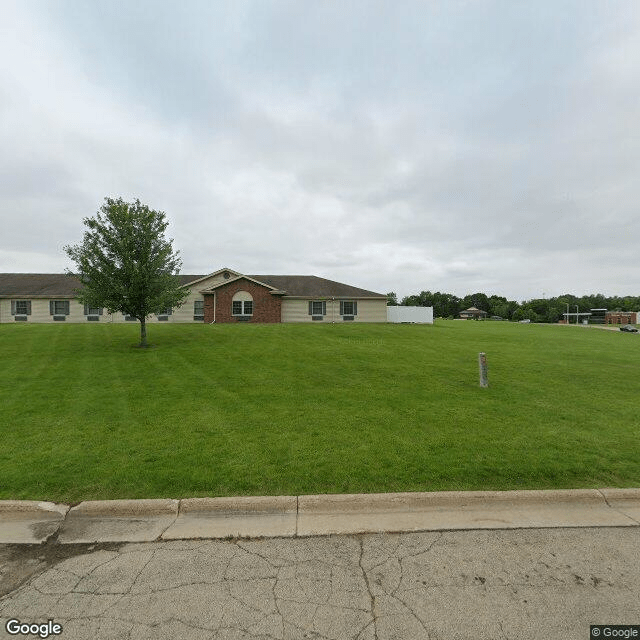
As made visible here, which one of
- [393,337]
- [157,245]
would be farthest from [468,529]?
[393,337]

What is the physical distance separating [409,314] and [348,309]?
287 inches

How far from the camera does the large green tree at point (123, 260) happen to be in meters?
16.2

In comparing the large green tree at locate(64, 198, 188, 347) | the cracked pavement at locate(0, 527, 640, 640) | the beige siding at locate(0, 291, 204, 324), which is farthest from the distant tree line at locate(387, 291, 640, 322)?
the cracked pavement at locate(0, 527, 640, 640)

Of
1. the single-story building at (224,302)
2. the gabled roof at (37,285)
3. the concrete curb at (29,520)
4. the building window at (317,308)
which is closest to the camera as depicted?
the concrete curb at (29,520)

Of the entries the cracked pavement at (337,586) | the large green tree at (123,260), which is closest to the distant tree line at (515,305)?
the large green tree at (123,260)

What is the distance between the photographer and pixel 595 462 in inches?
204

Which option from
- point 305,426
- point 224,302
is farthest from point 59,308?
point 305,426

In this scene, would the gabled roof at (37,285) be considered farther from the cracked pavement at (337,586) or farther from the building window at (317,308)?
the cracked pavement at (337,586)

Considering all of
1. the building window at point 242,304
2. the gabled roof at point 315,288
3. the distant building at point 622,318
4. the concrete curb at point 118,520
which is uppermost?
the gabled roof at point 315,288

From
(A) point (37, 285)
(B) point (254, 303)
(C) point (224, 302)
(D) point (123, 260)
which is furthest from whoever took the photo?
(A) point (37, 285)

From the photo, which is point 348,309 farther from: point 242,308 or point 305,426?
point 305,426

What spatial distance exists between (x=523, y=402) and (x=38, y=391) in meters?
11.8

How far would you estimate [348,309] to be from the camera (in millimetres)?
34938

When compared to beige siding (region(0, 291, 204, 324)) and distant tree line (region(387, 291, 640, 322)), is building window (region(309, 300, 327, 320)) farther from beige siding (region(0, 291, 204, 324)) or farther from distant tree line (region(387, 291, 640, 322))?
distant tree line (region(387, 291, 640, 322))
